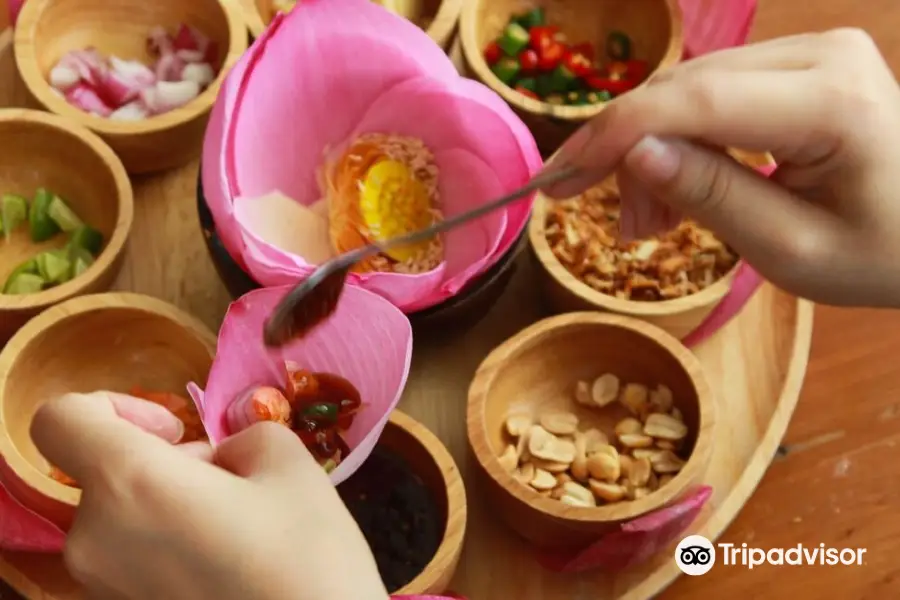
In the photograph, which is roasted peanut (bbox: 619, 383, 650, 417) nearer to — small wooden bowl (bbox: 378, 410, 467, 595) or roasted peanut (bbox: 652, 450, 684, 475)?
roasted peanut (bbox: 652, 450, 684, 475)

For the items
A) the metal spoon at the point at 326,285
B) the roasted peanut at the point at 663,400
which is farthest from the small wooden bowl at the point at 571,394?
the metal spoon at the point at 326,285

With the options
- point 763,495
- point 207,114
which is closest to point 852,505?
point 763,495

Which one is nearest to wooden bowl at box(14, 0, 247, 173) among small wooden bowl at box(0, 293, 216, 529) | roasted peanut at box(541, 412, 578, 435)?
small wooden bowl at box(0, 293, 216, 529)

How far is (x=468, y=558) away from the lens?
Result: 2.26ft

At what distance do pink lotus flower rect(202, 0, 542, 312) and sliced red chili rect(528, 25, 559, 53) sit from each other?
174 millimetres

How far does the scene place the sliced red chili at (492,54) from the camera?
2.85 feet

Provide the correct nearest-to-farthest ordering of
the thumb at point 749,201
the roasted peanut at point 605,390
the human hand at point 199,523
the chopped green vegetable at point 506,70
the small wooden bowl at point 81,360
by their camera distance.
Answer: the human hand at point 199,523 → the thumb at point 749,201 → the small wooden bowl at point 81,360 → the roasted peanut at point 605,390 → the chopped green vegetable at point 506,70

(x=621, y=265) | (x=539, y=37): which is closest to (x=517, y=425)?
(x=621, y=265)

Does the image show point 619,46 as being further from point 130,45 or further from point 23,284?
point 23,284

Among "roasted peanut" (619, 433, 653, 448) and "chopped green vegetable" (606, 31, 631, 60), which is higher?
"chopped green vegetable" (606, 31, 631, 60)

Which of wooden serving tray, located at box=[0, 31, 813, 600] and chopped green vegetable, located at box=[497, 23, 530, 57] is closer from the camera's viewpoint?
wooden serving tray, located at box=[0, 31, 813, 600]

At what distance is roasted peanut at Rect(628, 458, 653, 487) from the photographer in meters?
0.69

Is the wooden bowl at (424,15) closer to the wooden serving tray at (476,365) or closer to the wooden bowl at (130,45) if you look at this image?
the wooden bowl at (130,45)

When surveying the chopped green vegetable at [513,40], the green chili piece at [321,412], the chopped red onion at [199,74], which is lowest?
the green chili piece at [321,412]
